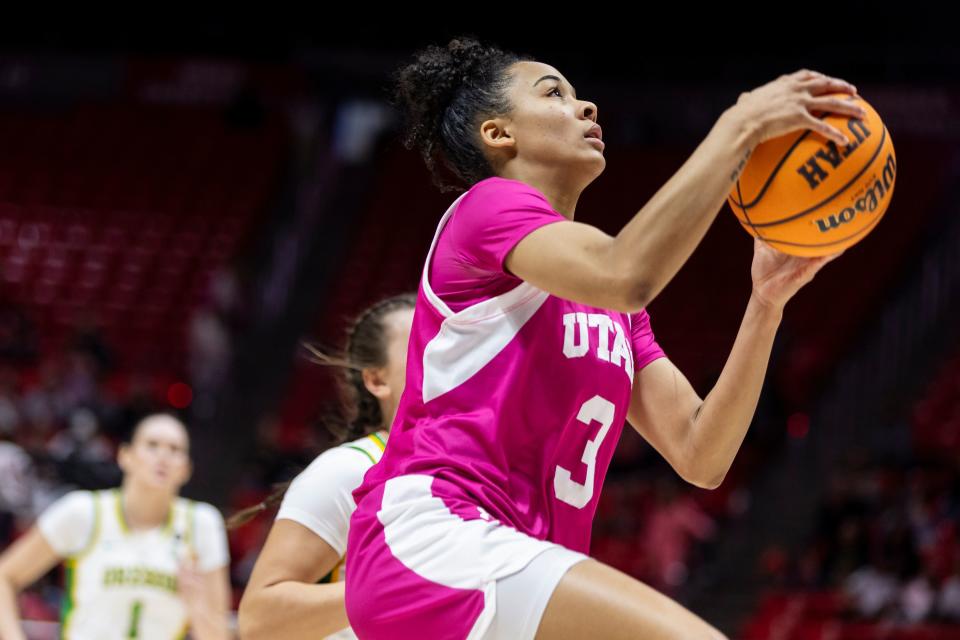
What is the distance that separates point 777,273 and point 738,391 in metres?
0.24

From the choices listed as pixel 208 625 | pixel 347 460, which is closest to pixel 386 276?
pixel 208 625

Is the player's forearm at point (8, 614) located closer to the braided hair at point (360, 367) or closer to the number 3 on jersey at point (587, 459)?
the braided hair at point (360, 367)

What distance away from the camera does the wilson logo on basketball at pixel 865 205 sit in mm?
2352

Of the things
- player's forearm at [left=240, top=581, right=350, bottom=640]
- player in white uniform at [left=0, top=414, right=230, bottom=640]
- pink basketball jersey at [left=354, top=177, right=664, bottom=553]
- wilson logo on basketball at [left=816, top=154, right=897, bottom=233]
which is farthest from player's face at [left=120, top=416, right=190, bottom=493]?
wilson logo on basketball at [left=816, top=154, right=897, bottom=233]

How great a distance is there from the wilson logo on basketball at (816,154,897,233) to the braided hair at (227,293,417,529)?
5.11 feet

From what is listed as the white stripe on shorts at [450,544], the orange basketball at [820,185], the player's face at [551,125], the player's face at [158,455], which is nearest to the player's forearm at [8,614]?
the player's face at [158,455]

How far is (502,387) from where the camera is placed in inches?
90.8

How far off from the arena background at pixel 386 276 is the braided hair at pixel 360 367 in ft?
16.5

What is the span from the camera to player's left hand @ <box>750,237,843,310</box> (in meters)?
2.57

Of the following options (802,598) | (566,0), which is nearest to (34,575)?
(802,598)

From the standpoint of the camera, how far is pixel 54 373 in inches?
479

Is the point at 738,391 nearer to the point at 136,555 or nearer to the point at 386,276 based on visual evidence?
the point at 136,555

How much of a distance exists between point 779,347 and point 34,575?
878 cm

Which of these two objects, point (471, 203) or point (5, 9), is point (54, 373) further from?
point (471, 203)
